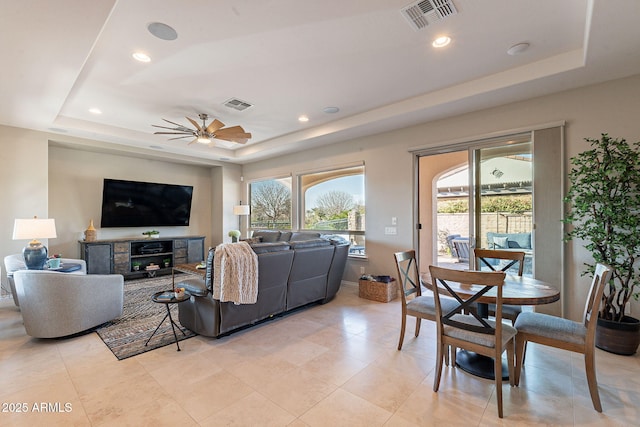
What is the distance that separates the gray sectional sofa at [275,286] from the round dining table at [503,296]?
1.60 m

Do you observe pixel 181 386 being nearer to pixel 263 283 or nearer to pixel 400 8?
pixel 263 283

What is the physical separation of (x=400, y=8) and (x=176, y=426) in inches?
135

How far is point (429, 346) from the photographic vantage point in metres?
2.91

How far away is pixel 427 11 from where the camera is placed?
2334 millimetres

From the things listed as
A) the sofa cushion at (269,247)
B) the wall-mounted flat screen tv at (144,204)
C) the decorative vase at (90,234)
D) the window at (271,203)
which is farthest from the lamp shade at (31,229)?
the window at (271,203)

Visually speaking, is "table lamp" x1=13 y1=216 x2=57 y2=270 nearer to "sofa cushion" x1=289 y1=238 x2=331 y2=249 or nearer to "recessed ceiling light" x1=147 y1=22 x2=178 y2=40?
"recessed ceiling light" x1=147 y1=22 x2=178 y2=40

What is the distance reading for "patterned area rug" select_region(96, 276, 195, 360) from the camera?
9.52 ft

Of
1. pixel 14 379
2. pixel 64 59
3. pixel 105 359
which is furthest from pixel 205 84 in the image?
pixel 14 379

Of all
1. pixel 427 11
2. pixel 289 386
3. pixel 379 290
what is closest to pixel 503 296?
pixel 289 386

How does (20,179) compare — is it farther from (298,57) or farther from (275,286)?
(298,57)

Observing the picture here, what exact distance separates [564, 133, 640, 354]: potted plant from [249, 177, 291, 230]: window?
209 inches

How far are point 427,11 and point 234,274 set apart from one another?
115 inches

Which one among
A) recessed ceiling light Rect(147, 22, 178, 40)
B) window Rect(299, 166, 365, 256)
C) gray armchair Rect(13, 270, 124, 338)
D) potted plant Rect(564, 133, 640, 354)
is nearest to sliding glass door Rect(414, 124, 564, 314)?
potted plant Rect(564, 133, 640, 354)

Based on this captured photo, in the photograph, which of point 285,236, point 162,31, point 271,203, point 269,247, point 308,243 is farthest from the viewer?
point 271,203
